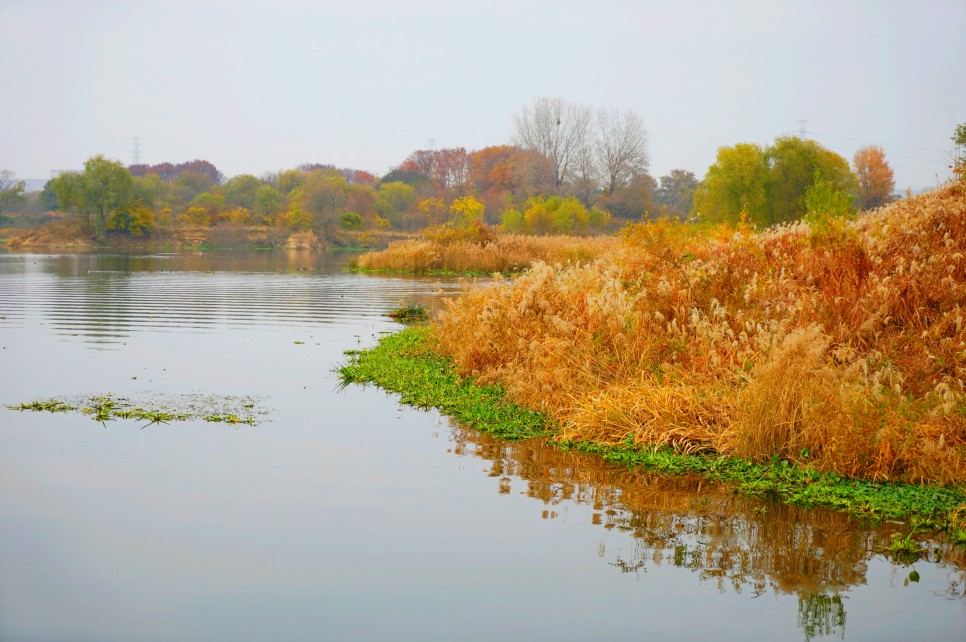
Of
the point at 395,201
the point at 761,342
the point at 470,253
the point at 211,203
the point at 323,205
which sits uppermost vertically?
the point at 395,201

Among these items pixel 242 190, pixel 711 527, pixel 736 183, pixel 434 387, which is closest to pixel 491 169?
pixel 242 190

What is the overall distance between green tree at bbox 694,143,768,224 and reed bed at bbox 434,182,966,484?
139 feet

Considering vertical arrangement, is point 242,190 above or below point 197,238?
above

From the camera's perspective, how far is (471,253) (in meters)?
43.5

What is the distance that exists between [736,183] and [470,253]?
20.3 m

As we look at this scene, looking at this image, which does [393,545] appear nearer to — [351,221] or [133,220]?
[133,220]

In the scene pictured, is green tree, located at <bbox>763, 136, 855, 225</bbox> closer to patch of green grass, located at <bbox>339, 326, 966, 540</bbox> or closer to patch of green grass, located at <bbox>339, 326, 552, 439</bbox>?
patch of green grass, located at <bbox>339, 326, 552, 439</bbox>

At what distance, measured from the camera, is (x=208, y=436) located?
9734 millimetres

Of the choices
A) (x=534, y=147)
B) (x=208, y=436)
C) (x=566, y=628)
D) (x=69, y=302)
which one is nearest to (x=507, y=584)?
(x=566, y=628)

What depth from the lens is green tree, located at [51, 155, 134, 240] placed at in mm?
83500

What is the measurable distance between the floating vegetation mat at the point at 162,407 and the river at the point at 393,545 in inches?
5.1

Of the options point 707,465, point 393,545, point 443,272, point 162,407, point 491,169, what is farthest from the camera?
point 491,169

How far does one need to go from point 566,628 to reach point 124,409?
7635 millimetres

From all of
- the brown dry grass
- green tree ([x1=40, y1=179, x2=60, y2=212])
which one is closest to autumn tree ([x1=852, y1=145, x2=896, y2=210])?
the brown dry grass
